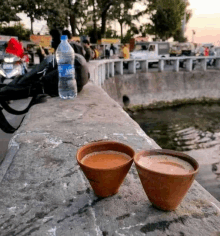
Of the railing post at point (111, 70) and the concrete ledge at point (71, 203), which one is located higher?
the concrete ledge at point (71, 203)

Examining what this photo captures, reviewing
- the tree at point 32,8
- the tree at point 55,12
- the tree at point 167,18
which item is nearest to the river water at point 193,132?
the tree at point 55,12

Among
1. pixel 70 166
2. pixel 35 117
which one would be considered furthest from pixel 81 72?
pixel 70 166

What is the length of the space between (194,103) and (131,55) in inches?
265

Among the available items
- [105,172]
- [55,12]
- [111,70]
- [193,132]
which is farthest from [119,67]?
[105,172]

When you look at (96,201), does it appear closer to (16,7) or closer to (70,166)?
(70,166)

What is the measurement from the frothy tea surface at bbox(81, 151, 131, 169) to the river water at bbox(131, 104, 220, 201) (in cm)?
611

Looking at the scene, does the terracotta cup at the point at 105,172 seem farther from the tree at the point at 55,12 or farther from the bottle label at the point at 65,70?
the tree at the point at 55,12

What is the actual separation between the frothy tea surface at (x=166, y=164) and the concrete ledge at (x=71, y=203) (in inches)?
8.3

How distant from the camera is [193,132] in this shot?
13.0 meters

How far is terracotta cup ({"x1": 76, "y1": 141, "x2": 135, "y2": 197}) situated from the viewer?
1.20 metres

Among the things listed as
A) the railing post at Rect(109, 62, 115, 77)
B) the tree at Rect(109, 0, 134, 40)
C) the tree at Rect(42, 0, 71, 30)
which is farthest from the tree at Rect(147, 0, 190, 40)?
the railing post at Rect(109, 62, 115, 77)

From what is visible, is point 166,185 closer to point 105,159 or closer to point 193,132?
point 105,159

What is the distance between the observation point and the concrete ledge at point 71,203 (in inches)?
44.3

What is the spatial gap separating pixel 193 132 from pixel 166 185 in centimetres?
1248
